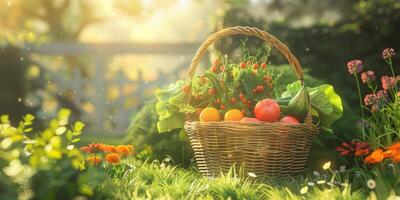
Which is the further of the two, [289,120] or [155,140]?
[155,140]

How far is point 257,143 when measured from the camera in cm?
331

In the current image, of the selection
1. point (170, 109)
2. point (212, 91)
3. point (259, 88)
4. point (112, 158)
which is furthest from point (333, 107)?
point (112, 158)

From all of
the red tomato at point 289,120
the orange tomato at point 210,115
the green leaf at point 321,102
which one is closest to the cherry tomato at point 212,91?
the orange tomato at point 210,115

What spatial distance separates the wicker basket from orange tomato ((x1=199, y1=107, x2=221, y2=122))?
0.06 meters

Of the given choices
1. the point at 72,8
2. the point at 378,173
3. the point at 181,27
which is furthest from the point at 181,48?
the point at 181,27

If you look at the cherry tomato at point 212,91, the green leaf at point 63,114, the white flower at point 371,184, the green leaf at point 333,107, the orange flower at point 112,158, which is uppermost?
the green leaf at point 63,114

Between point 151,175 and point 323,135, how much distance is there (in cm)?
122

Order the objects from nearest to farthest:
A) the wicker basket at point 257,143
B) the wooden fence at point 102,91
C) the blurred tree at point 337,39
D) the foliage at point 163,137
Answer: the wicker basket at point 257,143, the foliage at point 163,137, the blurred tree at point 337,39, the wooden fence at point 102,91

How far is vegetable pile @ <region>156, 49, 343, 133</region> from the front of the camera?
3.44m

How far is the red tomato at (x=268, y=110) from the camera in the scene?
3318 millimetres

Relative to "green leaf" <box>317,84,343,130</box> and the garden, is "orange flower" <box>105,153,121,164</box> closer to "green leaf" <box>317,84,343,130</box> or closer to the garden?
the garden

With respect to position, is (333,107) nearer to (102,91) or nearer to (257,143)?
(257,143)

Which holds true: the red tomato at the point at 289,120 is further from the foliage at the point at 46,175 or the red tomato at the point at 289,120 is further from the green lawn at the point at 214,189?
the foliage at the point at 46,175

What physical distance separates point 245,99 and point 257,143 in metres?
0.36
